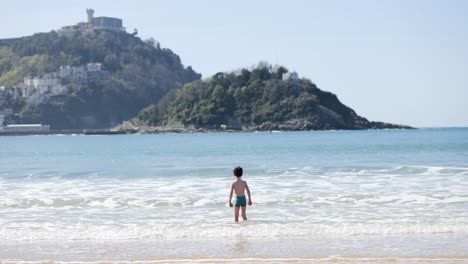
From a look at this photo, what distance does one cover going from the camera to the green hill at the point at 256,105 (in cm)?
17325

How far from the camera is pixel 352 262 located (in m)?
10.3

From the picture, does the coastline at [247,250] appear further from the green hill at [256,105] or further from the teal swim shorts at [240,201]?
the green hill at [256,105]

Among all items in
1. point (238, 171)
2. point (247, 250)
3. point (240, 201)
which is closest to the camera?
point (247, 250)

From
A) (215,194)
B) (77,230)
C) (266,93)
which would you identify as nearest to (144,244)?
(77,230)

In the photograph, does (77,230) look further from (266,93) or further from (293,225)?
(266,93)

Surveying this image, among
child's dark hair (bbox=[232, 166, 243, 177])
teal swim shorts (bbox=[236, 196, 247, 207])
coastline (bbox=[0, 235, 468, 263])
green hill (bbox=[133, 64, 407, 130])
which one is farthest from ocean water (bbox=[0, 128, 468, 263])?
green hill (bbox=[133, 64, 407, 130])

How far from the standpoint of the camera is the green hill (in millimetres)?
173250

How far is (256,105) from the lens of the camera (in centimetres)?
17725

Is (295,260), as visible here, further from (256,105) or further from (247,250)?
(256,105)

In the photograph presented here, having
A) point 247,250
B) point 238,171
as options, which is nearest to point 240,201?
point 238,171

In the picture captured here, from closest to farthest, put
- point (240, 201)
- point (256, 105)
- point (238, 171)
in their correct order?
point (238, 171), point (240, 201), point (256, 105)

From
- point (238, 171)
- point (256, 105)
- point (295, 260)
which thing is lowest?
point (295, 260)

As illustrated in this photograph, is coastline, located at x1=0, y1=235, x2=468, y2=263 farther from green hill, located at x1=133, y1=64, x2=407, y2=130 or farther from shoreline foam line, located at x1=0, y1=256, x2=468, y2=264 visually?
green hill, located at x1=133, y1=64, x2=407, y2=130

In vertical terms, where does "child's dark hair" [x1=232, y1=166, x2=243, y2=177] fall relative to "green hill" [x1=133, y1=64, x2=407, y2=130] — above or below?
below
